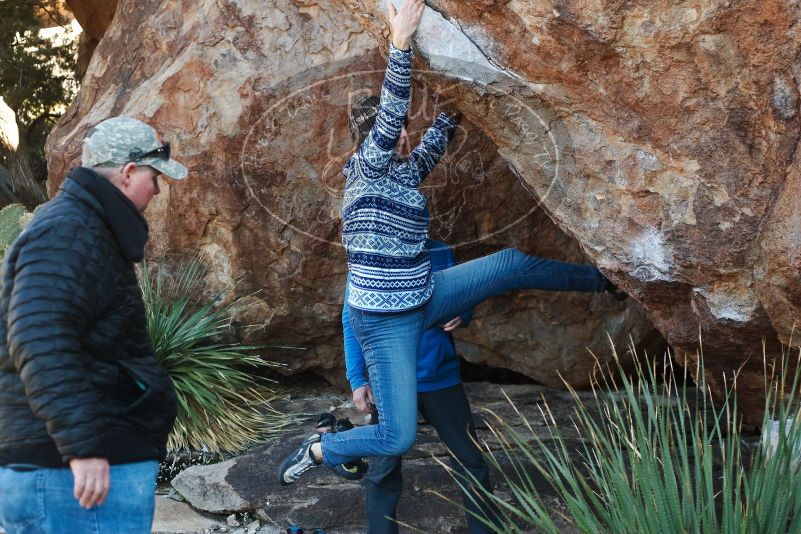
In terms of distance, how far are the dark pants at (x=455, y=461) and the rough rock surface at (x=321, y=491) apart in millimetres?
585

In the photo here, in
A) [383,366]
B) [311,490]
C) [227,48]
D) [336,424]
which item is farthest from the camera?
[227,48]

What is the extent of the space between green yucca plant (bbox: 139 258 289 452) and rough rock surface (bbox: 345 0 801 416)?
2524mm

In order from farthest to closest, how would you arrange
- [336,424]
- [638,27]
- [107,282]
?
[336,424]
[638,27]
[107,282]

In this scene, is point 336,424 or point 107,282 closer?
point 107,282

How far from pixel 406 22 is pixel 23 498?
2.34 meters

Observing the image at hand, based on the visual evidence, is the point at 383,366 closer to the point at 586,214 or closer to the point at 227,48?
the point at 586,214


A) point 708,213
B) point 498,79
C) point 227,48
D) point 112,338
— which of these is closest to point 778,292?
point 708,213

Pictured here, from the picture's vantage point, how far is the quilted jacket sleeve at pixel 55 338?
2725mm

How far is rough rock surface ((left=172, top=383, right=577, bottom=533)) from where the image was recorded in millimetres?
5094

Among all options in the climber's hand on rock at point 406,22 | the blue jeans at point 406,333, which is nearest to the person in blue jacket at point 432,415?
the blue jeans at point 406,333

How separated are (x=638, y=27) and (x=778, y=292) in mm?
1196

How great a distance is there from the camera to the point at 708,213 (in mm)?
3959

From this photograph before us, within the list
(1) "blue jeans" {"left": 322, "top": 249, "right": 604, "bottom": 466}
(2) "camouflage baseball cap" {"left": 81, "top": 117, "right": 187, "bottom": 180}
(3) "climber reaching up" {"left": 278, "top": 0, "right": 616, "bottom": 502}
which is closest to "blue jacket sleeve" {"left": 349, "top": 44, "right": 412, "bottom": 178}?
(3) "climber reaching up" {"left": 278, "top": 0, "right": 616, "bottom": 502}

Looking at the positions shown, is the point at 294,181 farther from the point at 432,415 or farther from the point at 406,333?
the point at 406,333
